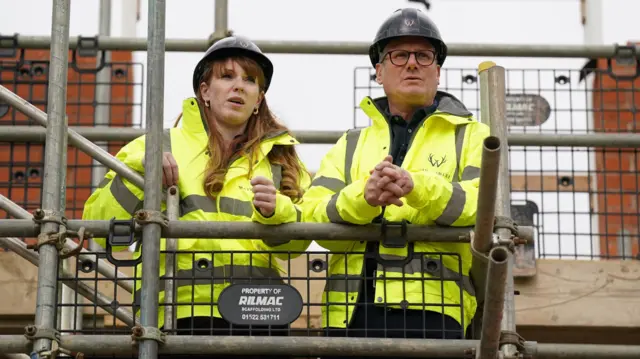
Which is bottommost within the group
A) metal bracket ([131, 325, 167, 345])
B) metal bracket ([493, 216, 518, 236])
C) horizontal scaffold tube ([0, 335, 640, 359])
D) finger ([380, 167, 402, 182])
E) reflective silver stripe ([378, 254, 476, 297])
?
horizontal scaffold tube ([0, 335, 640, 359])

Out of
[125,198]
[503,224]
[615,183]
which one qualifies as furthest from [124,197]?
[615,183]

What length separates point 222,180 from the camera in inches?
261

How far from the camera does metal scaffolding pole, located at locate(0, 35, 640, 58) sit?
351 inches

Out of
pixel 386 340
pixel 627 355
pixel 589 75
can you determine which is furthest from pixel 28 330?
Answer: pixel 589 75

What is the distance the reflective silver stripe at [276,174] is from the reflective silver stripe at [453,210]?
983mm

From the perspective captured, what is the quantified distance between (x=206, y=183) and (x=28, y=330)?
48.8 inches

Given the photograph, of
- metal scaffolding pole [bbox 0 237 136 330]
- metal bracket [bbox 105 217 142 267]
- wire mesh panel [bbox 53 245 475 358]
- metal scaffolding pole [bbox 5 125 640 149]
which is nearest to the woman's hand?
wire mesh panel [bbox 53 245 475 358]

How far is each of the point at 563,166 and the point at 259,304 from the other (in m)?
3.75

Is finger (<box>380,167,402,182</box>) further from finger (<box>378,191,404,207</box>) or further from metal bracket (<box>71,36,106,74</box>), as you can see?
metal bracket (<box>71,36,106,74</box>)

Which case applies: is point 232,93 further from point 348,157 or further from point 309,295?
point 309,295

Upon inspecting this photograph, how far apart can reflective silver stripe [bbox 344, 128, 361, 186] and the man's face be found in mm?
215

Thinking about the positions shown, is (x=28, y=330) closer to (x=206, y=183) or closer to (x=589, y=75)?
(x=206, y=183)

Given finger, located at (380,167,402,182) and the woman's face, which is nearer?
finger, located at (380,167,402,182)

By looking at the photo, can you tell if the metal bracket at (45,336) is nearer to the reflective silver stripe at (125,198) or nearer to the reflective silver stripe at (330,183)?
the reflective silver stripe at (125,198)
